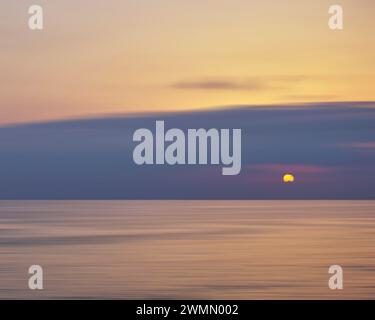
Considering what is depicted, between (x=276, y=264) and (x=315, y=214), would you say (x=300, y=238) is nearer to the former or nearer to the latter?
(x=276, y=264)

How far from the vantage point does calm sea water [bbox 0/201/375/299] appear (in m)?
9.13

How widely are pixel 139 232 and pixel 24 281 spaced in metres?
6.08

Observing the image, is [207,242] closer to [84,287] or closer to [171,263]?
[171,263]

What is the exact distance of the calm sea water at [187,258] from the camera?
30.0 ft

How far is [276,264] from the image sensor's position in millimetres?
10969

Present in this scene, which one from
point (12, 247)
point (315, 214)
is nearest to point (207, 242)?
point (12, 247)

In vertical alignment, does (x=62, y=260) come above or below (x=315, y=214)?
below

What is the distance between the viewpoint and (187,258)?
1149 centimetres

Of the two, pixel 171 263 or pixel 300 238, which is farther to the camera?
pixel 300 238

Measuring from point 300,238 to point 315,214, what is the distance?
25.4 ft

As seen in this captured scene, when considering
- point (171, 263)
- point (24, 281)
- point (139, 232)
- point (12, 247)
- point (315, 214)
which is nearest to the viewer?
point (24, 281)
